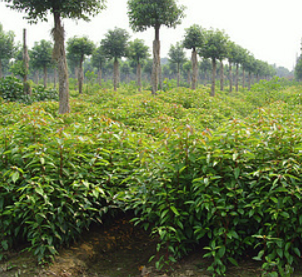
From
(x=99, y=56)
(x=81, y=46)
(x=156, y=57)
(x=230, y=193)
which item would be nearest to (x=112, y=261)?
(x=230, y=193)

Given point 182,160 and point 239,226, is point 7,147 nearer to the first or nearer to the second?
point 182,160

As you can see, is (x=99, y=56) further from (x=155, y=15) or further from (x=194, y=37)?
(x=155, y=15)

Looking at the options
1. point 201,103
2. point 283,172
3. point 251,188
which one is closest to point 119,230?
point 251,188

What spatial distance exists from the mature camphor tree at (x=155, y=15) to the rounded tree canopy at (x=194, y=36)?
4835mm

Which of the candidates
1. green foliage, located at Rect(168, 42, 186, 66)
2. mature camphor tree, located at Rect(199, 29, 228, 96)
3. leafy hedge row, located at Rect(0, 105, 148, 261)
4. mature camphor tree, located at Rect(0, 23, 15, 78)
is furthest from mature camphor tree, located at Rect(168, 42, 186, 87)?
leafy hedge row, located at Rect(0, 105, 148, 261)

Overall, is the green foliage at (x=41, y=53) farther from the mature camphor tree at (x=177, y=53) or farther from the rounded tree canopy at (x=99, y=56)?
the mature camphor tree at (x=177, y=53)

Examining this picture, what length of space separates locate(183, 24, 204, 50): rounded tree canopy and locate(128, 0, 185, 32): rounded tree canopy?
190 inches

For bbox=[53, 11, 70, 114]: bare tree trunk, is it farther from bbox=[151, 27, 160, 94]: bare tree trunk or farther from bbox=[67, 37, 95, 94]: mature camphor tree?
bbox=[67, 37, 95, 94]: mature camphor tree

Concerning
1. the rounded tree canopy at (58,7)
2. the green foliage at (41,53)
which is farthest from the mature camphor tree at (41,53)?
the rounded tree canopy at (58,7)

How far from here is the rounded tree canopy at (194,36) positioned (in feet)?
69.9

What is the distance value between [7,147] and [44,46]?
96.3 ft

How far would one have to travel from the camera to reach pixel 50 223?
2939 millimetres

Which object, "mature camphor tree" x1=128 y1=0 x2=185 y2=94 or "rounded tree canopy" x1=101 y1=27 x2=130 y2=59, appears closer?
"mature camphor tree" x1=128 y1=0 x2=185 y2=94

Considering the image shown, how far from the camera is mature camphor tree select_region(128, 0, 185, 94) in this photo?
52.5 feet
